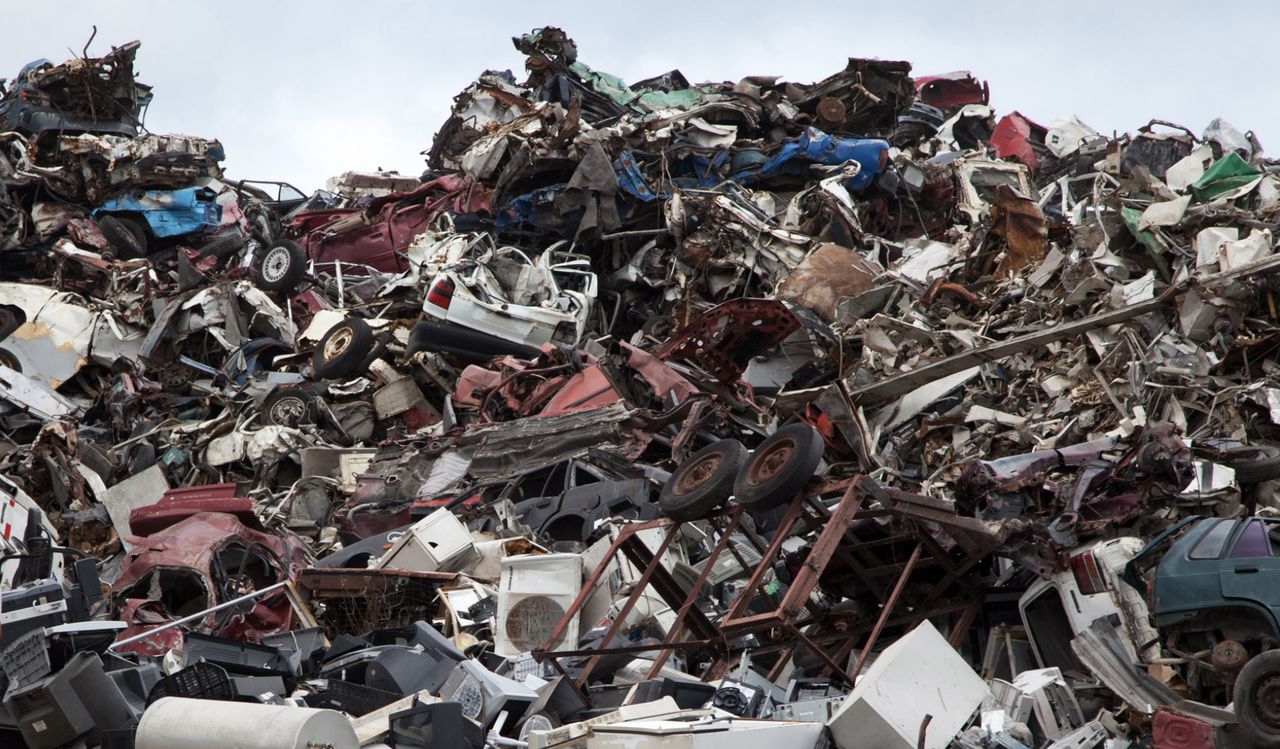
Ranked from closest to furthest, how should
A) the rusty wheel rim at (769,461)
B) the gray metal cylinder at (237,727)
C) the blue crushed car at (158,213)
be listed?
the gray metal cylinder at (237,727) → the rusty wheel rim at (769,461) → the blue crushed car at (158,213)

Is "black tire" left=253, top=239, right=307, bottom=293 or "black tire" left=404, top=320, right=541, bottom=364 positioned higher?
"black tire" left=253, top=239, right=307, bottom=293

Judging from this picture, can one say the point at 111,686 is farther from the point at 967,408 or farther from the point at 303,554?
the point at 967,408

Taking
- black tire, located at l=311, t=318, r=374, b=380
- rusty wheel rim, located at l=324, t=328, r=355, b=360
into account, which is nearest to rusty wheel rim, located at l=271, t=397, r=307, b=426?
black tire, located at l=311, t=318, r=374, b=380

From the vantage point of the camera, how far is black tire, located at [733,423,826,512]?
7879mm

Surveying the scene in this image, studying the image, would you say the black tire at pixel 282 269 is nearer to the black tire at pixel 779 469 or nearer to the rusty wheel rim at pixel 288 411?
the rusty wheel rim at pixel 288 411

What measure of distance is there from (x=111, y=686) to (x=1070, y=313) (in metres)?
10.3

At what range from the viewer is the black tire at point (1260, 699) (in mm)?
5844

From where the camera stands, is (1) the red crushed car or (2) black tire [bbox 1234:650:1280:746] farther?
(1) the red crushed car

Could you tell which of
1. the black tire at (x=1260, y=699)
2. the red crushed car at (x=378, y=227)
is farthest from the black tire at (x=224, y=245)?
the black tire at (x=1260, y=699)

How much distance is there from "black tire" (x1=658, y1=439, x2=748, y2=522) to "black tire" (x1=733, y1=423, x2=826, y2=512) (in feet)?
0.55

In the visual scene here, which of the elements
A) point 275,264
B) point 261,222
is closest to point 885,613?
point 275,264

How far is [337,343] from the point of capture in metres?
16.6

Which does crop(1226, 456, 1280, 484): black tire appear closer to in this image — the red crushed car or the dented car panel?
the red crushed car

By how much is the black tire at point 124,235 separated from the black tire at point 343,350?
19.1 feet
